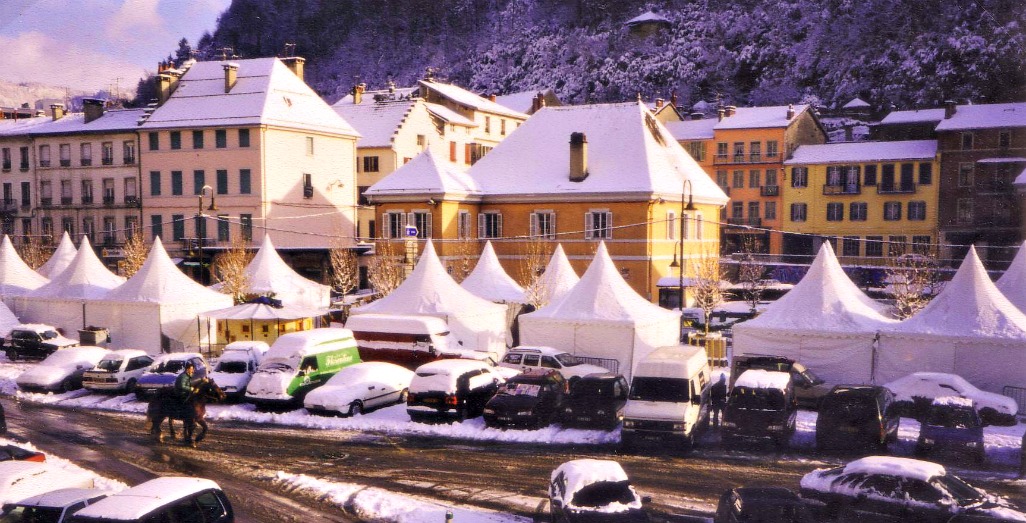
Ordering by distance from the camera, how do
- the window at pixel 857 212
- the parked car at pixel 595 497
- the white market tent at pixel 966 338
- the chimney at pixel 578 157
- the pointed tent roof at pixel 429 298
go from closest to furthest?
the parked car at pixel 595 497
the white market tent at pixel 966 338
the pointed tent roof at pixel 429 298
the chimney at pixel 578 157
the window at pixel 857 212

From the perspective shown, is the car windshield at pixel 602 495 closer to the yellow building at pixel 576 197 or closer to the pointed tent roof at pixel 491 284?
the pointed tent roof at pixel 491 284

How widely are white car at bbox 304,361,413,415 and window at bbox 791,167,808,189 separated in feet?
173

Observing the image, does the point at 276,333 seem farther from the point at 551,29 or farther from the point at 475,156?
the point at 551,29

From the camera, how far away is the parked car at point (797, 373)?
897 inches

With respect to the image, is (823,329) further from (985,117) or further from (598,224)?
(985,117)

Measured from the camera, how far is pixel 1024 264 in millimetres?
26703

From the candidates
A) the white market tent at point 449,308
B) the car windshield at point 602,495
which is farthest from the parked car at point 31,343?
the car windshield at point 602,495

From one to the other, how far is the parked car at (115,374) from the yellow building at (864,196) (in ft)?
160

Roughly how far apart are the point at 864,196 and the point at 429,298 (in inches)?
1887

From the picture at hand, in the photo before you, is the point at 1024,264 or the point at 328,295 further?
the point at 328,295

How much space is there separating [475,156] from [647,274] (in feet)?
126

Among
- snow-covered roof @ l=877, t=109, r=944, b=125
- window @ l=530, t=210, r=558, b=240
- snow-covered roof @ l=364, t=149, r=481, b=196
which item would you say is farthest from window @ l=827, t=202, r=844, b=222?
snow-covered roof @ l=364, t=149, r=481, b=196

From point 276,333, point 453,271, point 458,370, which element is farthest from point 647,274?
point 458,370

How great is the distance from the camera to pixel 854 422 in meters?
18.3
